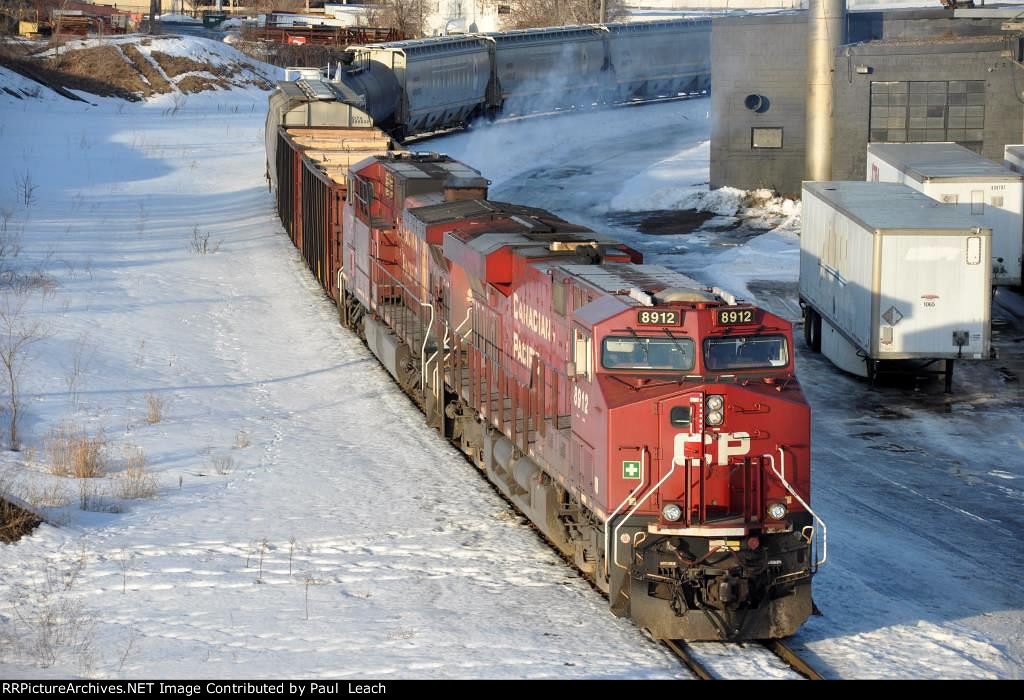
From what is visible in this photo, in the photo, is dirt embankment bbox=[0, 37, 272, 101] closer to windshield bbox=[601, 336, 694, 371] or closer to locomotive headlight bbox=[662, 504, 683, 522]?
windshield bbox=[601, 336, 694, 371]

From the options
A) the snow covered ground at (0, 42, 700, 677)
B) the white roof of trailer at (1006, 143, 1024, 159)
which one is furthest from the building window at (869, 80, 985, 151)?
the snow covered ground at (0, 42, 700, 677)

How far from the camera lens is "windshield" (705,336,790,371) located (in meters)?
14.4

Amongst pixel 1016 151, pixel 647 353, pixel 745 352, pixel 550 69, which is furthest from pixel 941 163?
pixel 550 69

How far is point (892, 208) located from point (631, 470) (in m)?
17.4

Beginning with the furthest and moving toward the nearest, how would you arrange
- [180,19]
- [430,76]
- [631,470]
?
[180,19] → [430,76] → [631,470]

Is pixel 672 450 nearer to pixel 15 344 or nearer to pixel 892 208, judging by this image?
pixel 15 344

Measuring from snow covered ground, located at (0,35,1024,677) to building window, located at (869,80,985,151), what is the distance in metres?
6.55

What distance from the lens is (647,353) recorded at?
47.5 feet

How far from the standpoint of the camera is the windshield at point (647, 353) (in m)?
14.4

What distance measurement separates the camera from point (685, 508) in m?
14.3

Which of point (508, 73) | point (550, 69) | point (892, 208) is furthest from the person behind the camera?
point (550, 69)

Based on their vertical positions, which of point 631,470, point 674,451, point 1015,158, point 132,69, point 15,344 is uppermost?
point 132,69

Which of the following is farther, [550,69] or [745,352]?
[550,69]

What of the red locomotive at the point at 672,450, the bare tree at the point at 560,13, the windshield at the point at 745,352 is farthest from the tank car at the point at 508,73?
the windshield at the point at 745,352
